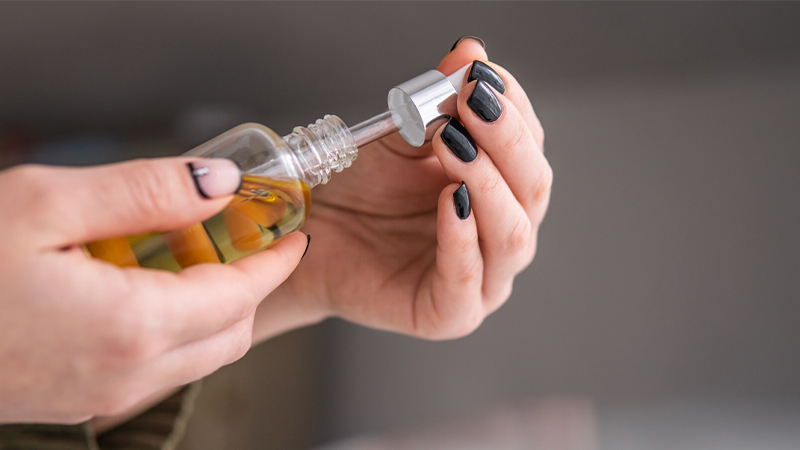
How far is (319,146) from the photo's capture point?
1.05ft

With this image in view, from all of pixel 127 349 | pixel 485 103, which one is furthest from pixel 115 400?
pixel 485 103

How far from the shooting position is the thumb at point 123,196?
0.21 m

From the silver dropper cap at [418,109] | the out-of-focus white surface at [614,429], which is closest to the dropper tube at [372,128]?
the silver dropper cap at [418,109]

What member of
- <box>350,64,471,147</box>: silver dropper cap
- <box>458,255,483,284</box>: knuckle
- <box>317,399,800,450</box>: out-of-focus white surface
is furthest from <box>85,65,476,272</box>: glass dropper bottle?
<box>317,399,800,450</box>: out-of-focus white surface

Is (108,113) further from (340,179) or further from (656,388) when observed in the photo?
(656,388)

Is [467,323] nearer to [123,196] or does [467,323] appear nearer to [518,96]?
[518,96]

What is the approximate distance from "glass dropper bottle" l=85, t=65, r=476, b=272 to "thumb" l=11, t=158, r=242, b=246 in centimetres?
3

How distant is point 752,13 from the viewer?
0.57 m

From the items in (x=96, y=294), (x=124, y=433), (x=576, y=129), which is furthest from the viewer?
(x=576, y=129)

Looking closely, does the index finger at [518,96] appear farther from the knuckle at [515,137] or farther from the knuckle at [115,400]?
the knuckle at [115,400]

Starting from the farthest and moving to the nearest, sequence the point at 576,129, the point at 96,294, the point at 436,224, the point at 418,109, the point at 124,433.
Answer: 1. the point at 576,129
2. the point at 124,433
3. the point at 436,224
4. the point at 418,109
5. the point at 96,294

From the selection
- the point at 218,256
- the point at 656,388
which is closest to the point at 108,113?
the point at 218,256

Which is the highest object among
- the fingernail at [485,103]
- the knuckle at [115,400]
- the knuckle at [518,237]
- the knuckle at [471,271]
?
the fingernail at [485,103]

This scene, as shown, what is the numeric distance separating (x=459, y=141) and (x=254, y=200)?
134 mm
